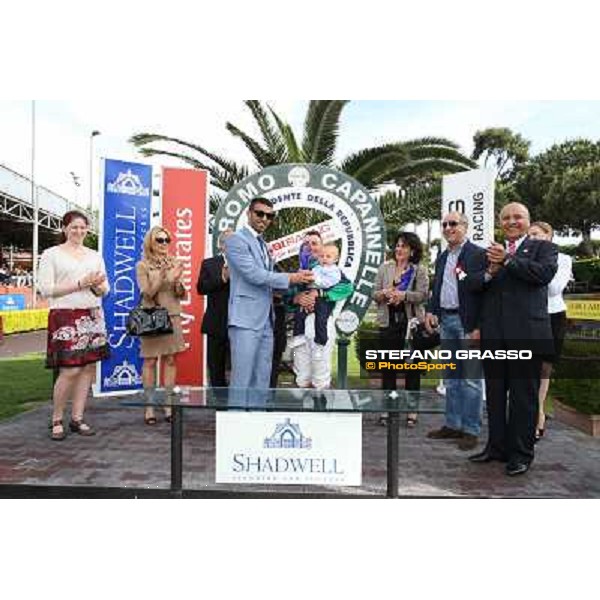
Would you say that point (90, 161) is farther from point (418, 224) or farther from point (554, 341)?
point (554, 341)

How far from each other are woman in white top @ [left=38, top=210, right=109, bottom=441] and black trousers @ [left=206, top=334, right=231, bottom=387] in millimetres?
762

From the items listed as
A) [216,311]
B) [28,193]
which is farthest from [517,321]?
[28,193]

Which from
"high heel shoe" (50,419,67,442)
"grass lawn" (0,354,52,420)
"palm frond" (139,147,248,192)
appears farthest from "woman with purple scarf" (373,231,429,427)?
"grass lawn" (0,354,52,420)

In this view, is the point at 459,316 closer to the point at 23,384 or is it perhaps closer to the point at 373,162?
the point at 373,162

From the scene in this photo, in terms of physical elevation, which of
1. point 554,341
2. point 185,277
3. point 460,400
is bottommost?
point 460,400

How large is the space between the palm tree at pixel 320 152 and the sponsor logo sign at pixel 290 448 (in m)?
1.39

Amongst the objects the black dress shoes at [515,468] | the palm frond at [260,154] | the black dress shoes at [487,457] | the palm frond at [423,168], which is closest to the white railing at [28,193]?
the palm frond at [260,154]

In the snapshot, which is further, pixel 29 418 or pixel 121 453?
pixel 29 418

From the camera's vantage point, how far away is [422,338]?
3.77 m

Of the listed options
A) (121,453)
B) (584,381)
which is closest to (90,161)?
(121,453)

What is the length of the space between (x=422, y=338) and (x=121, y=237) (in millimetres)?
2365

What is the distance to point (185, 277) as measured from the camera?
459 cm

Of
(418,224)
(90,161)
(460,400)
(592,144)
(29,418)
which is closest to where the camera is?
(592,144)

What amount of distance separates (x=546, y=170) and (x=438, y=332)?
3.56 ft
